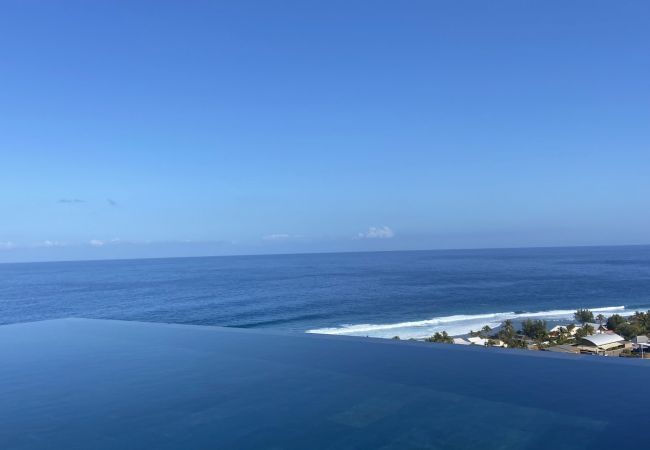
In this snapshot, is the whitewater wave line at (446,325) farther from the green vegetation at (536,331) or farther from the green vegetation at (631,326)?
the green vegetation at (631,326)

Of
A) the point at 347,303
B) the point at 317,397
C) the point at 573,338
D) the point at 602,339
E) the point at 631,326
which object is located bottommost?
the point at 347,303

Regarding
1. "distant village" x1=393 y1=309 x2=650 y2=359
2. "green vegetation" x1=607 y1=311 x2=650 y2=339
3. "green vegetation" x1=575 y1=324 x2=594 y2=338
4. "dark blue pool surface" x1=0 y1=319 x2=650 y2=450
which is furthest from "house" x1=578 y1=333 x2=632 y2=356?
"dark blue pool surface" x1=0 y1=319 x2=650 y2=450

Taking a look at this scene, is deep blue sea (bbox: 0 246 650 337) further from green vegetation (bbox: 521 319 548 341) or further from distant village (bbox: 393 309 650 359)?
green vegetation (bbox: 521 319 548 341)

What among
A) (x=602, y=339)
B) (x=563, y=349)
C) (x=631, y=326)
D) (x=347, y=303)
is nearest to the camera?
(x=563, y=349)

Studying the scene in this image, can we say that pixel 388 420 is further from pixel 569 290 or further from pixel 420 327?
pixel 569 290

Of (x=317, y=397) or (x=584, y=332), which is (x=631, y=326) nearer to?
(x=584, y=332)

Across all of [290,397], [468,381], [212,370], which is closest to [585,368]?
[468,381]

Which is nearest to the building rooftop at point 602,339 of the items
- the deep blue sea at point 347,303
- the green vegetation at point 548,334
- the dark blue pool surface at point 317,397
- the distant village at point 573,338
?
the distant village at point 573,338

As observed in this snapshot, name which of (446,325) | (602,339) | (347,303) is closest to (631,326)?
(602,339)
